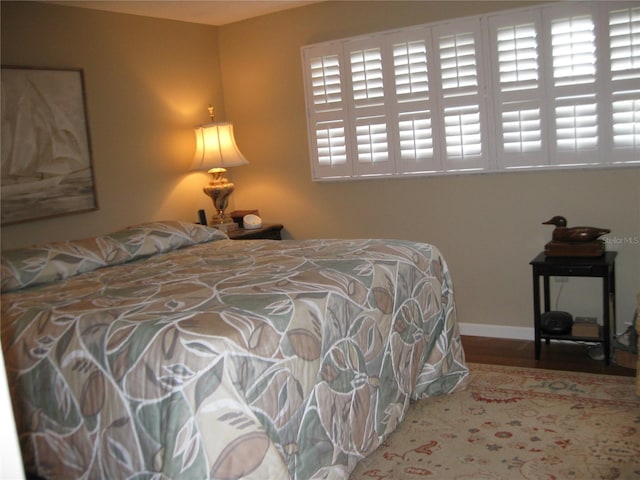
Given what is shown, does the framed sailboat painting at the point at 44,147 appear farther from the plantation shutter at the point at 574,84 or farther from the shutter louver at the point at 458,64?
the plantation shutter at the point at 574,84

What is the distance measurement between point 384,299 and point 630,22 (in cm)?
204

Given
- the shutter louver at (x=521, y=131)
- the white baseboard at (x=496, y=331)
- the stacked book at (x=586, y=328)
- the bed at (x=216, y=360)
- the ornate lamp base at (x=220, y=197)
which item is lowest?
the white baseboard at (x=496, y=331)

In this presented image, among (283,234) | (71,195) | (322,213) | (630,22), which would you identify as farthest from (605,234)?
(71,195)

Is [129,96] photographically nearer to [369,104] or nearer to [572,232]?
[369,104]

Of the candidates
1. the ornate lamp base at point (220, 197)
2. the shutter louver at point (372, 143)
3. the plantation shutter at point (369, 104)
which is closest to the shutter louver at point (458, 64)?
the plantation shutter at point (369, 104)

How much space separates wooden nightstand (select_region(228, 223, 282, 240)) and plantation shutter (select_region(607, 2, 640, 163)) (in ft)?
7.50

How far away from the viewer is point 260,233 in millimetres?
4500

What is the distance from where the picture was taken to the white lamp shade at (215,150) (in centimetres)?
436

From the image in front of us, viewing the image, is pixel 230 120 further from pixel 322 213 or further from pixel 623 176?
pixel 623 176

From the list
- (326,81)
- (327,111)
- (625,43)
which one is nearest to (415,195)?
(327,111)

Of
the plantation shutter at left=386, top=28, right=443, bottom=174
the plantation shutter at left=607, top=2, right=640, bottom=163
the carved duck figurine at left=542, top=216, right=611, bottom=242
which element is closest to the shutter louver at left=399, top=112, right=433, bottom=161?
the plantation shutter at left=386, top=28, right=443, bottom=174

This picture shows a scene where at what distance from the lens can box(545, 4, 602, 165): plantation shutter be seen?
3477 millimetres

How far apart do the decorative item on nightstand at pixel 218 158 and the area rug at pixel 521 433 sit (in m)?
2.10

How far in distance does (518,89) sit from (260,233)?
1.93 meters
